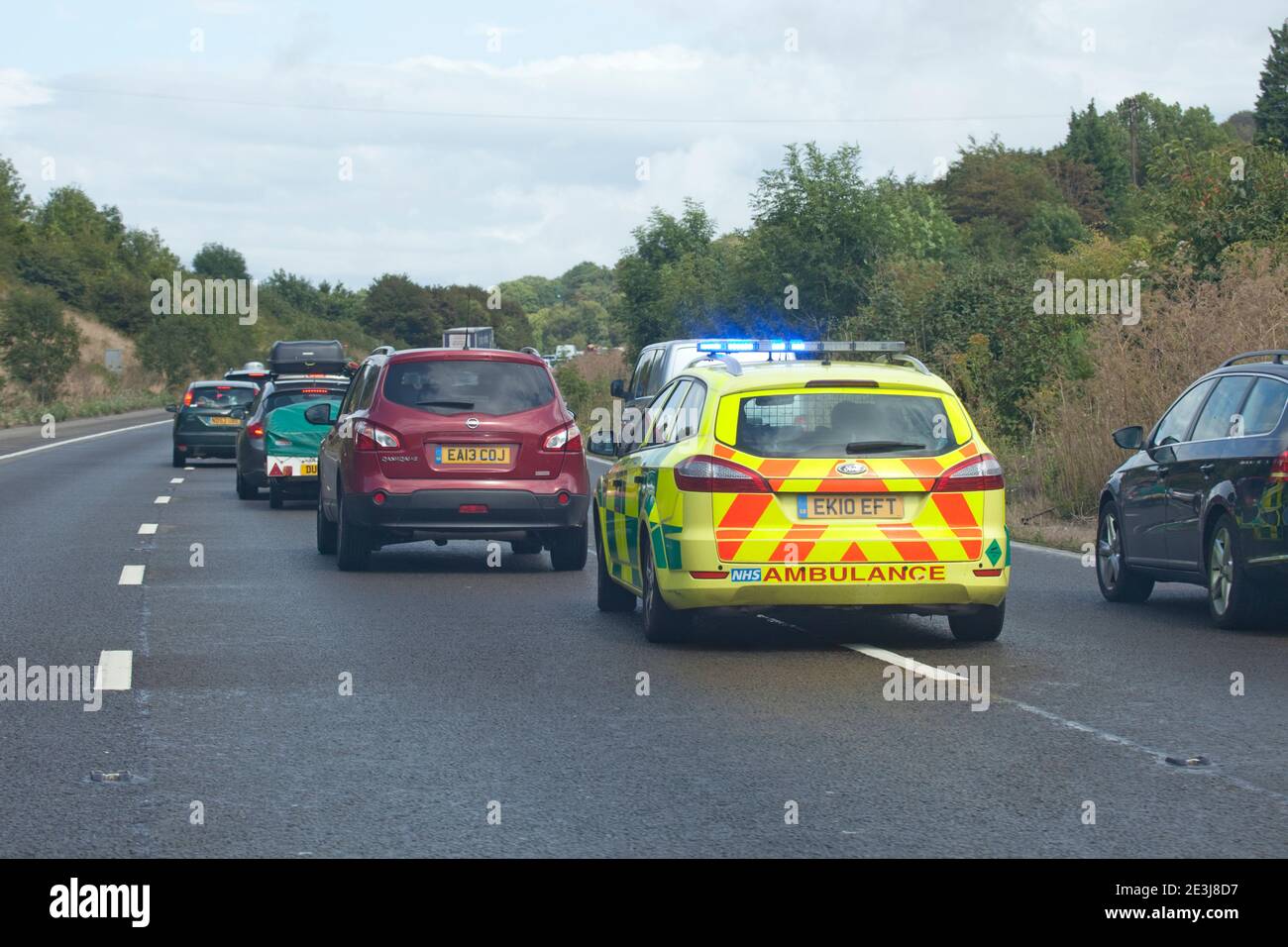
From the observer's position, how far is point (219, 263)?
5974 inches

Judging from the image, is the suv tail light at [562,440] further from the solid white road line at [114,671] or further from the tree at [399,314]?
the tree at [399,314]

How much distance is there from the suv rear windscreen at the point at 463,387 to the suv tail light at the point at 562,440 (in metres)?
0.30

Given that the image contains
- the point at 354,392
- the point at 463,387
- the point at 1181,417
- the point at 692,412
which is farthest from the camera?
the point at 354,392

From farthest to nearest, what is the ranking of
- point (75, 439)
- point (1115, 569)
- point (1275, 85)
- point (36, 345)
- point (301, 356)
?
point (1275, 85)
point (36, 345)
point (301, 356)
point (75, 439)
point (1115, 569)

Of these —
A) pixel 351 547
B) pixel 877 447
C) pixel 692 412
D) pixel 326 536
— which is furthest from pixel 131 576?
pixel 877 447

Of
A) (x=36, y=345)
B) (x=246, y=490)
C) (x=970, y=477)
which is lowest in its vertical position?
(x=246, y=490)

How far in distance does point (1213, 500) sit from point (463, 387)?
6149 millimetres

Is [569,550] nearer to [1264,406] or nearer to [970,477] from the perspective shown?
[970,477]

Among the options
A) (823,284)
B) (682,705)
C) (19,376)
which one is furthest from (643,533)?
(19,376)

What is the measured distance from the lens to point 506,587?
14.4m

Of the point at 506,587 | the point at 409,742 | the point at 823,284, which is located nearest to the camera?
the point at 409,742

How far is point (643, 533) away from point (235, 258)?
14765cm
